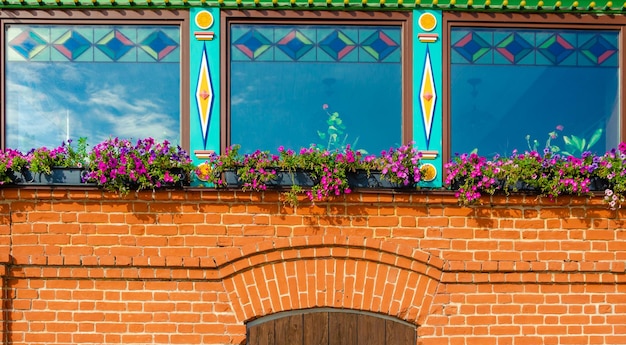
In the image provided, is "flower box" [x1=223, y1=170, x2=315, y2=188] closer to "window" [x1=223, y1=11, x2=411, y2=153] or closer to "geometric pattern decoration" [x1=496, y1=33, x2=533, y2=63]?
"window" [x1=223, y1=11, x2=411, y2=153]

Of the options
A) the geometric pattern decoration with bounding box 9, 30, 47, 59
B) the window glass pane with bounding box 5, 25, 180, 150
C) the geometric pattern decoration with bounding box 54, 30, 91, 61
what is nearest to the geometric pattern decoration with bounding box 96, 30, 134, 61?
the window glass pane with bounding box 5, 25, 180, 150

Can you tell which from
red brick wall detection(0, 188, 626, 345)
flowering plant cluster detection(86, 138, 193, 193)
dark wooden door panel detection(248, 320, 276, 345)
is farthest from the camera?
dark wooden door panel detection(248, 320, 276, 345)

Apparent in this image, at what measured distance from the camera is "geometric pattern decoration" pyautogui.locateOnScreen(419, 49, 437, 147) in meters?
5.28

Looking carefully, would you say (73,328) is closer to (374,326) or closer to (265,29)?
(374,326)

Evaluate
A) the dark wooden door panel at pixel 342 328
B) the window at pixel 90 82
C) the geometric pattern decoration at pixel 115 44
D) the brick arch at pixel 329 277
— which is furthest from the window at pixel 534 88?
the geometric pattern decoration at pixel 115 44

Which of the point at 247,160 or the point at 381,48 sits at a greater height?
the point at 381,48

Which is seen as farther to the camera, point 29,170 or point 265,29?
point 265,29

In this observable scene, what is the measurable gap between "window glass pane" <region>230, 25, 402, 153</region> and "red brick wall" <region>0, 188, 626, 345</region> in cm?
66

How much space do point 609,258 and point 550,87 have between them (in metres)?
1.57

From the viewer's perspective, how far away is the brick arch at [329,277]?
16.6 feet

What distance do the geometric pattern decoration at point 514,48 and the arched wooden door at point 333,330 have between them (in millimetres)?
2542

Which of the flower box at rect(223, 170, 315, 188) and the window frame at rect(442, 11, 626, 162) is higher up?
the window frame at rect(442, 11, 626, 162)

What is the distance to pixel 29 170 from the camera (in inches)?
198

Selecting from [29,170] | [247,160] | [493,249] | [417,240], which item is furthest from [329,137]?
[29,170]
